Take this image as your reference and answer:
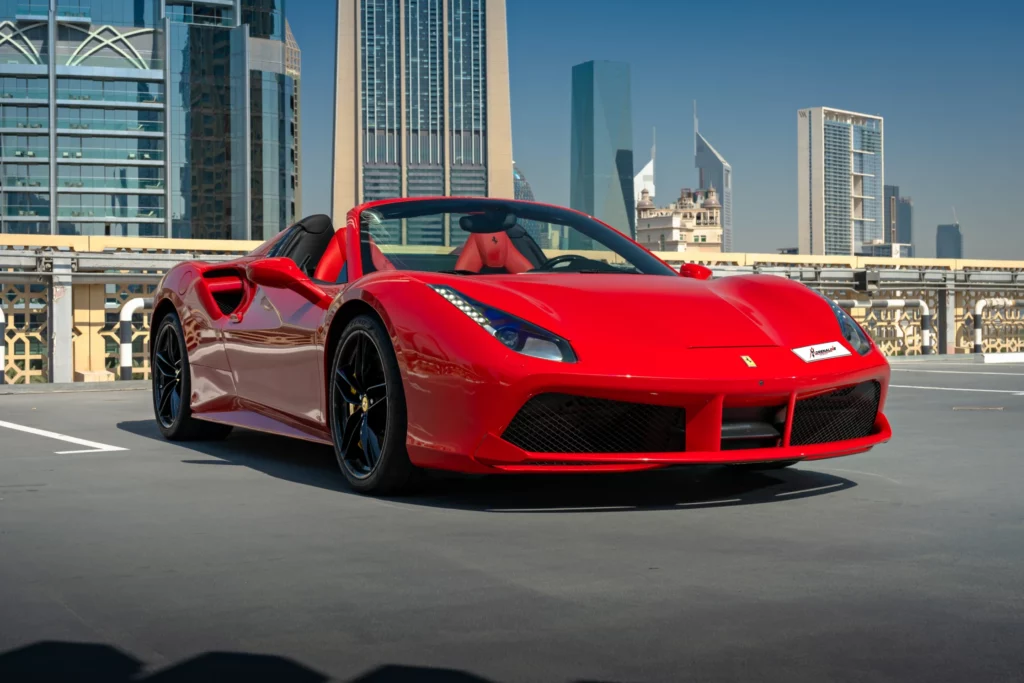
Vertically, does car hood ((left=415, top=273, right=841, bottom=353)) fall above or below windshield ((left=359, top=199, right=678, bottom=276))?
below

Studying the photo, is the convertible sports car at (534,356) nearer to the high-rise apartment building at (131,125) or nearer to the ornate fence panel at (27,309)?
the ornate fence panel at (27,309)

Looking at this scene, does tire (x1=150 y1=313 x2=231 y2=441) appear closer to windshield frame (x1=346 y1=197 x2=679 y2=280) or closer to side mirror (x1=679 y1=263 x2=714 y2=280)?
windshield frame (x1=346 y1=197 x2=679 y2=280)

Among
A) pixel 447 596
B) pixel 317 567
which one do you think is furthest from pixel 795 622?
pixel 317 567

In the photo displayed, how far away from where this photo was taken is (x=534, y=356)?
3.84 meters

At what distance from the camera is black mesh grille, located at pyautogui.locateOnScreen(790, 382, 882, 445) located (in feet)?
13.5

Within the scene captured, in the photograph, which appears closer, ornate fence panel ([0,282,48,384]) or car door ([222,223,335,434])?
car door ([222,223,335,434])

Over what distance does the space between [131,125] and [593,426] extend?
10350 centimetres

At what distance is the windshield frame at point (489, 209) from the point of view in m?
5.07

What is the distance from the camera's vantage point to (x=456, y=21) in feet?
632

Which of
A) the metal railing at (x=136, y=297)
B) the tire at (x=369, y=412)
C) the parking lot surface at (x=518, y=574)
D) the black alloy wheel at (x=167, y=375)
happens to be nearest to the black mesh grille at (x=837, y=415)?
the parking lot surface at (x=518, y=574)

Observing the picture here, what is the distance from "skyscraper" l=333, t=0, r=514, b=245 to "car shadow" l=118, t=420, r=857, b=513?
16270 cm

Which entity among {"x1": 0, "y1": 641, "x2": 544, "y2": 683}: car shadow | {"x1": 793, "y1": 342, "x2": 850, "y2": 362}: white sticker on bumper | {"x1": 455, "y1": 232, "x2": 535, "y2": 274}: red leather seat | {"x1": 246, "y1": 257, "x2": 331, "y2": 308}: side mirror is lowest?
{"x1": 0, "y1": 641, "x2": 544, "y2": 683}: car shadow

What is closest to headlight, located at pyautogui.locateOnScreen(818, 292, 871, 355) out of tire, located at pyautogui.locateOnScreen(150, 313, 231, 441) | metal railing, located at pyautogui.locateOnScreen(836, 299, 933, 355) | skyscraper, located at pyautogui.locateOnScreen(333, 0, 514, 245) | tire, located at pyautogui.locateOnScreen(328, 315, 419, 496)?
tire, located at pyautogui.locateOnScreen(328, 315, 419, 496)

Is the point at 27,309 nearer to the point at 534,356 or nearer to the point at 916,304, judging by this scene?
the point at 916,304
